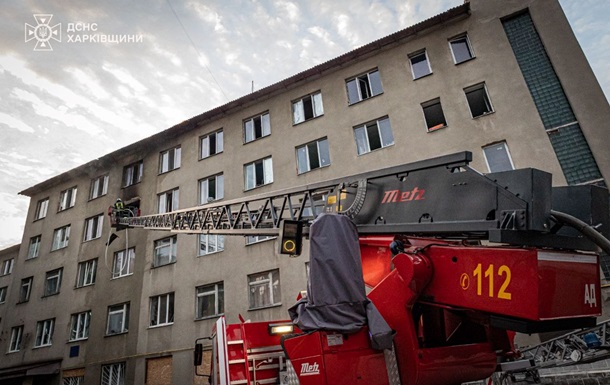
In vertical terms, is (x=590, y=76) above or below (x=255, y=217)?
above

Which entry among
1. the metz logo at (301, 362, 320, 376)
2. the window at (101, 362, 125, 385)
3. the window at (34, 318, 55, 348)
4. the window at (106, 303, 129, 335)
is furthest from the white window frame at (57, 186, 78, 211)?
the metz logo at (301, 362, 320, 376)

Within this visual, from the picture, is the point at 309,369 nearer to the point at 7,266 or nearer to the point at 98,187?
the point at 98,187

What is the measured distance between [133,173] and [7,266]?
2266cm

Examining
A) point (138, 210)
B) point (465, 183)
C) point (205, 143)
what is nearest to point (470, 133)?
point (465, 183)

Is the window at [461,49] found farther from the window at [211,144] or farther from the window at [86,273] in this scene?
the window at [86,273]

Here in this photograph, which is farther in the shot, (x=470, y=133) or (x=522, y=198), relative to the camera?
(x=470, y=133)

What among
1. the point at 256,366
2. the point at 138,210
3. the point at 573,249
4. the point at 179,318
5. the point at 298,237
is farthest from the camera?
the point at 138,210

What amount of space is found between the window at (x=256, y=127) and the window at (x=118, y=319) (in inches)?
458

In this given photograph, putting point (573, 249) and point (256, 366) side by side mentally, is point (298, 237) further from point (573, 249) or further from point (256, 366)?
point (573, 249)

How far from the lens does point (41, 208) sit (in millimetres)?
26172

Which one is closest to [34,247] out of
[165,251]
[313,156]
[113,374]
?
[113,374]

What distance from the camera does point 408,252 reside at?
3.61 m

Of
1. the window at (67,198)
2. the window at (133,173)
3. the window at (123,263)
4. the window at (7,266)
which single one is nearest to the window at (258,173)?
the window at (123,263)

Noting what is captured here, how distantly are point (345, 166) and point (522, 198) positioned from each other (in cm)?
1209
